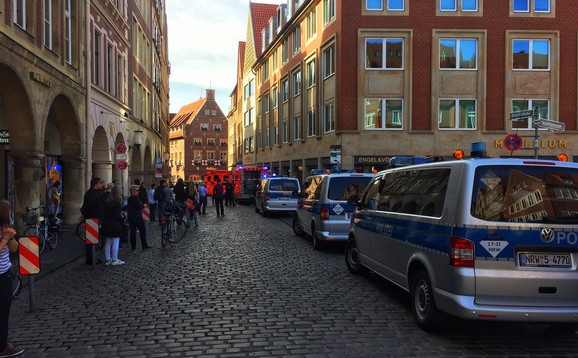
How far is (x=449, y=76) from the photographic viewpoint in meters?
27.4

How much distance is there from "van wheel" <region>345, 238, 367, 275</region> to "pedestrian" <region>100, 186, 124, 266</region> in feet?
14.5

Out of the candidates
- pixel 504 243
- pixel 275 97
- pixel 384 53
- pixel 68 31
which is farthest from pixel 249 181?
pixel 504 243

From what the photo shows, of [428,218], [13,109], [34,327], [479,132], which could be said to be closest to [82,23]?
[13,109]

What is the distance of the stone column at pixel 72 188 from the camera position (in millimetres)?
17000

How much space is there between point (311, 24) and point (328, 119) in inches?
305

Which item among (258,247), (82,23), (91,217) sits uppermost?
(82,23)

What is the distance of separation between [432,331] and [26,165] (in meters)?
11.2

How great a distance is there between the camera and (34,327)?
5.75 m

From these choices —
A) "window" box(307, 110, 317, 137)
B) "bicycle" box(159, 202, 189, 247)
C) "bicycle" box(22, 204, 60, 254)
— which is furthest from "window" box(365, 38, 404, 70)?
"bicycle" box(22, 204, 60, 254)

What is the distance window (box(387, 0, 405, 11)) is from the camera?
27438 mm

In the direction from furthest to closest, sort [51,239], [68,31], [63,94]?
[68,31] → [63,94] → [51,239]

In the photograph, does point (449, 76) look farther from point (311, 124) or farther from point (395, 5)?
point (311, 124)

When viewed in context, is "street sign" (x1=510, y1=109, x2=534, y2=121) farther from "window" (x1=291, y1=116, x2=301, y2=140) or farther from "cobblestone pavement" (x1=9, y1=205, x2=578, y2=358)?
"window" (x1=291, y1=116, x2=301, y2=140)

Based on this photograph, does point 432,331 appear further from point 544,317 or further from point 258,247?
point 258,247
